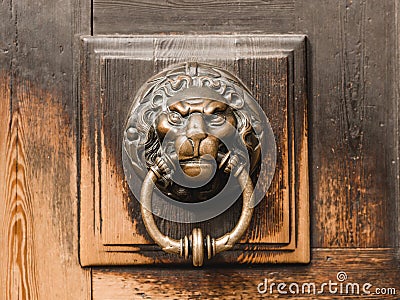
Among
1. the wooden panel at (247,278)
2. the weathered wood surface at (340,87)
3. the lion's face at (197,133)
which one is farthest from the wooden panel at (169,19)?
the wooden panel at (247,278)

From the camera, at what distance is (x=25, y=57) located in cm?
67

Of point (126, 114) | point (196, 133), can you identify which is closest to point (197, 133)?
point (196, 133)

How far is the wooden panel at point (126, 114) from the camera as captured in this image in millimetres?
662

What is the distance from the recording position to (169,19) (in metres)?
0.67

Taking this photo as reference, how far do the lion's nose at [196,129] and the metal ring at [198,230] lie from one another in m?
0.05

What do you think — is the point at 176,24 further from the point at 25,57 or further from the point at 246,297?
the point at 246,297

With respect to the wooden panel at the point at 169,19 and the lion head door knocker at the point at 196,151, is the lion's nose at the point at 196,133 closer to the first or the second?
the lion head door knocker at the point at 196,151

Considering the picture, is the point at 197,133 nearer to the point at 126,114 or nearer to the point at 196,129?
the point at 196,129

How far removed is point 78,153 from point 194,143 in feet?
0.47

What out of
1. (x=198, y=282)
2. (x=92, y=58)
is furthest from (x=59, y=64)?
(x=198, y=282)

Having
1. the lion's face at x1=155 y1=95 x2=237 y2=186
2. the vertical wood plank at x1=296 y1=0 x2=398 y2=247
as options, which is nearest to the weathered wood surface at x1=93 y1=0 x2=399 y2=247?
the vertical wood plank at x1=296 y1=0 x2=398 y2=247

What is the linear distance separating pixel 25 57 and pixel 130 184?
0.17 m

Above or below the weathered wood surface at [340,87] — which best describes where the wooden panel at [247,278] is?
below

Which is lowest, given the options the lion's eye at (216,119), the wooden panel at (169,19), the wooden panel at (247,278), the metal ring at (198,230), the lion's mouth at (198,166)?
the wooden panel at (247,278)
